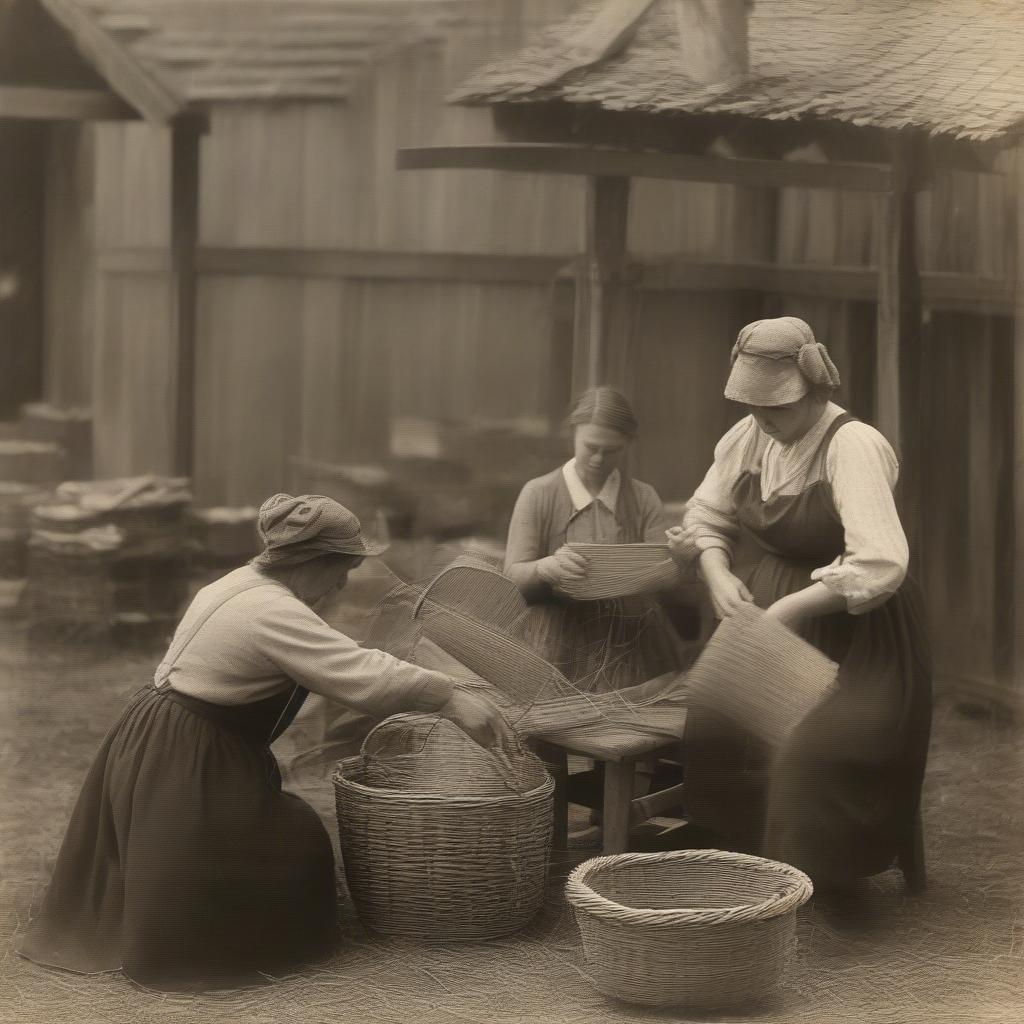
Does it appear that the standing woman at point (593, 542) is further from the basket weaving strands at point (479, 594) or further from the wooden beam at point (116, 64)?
the wooden beam at point (116, 64)

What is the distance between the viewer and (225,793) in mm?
5352

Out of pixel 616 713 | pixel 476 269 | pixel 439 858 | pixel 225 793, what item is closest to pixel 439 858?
pixel 439 858

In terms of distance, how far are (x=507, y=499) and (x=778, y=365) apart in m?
1.56

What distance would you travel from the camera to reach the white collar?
6.61 m

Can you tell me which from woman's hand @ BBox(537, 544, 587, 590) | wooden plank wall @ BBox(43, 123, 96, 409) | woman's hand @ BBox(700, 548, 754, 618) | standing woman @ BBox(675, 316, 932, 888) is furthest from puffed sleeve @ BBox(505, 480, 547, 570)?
wooden plank wall @ BBox(43, 123, 96, 409)

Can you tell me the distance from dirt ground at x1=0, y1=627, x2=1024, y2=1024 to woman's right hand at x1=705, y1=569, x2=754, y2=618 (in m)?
1.05

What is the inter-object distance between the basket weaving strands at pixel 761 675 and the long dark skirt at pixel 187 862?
134 centimetres

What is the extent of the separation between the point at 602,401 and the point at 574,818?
1.65 m

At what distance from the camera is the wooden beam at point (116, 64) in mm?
6621

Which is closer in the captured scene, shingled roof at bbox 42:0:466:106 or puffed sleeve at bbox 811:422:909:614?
puffed sleeve at bbox 811:422:909:614

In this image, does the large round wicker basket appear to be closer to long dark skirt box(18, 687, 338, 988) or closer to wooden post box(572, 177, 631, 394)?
long dark skirt box(18, 687, 338, 988)

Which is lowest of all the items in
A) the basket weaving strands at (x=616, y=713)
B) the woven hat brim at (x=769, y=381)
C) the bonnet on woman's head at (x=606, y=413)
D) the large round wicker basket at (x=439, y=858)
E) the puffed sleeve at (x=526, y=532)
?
the large round wicker basket at (x=439, y=858)

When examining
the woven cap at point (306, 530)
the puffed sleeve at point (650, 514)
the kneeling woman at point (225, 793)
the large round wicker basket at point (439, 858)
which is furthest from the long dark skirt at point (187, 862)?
the puffed sleeve at point (650, 514)

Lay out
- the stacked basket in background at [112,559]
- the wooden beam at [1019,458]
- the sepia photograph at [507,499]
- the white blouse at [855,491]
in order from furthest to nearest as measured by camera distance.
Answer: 1. the stacked basket in background at [112,559]
2. the wooden beam at [1019,458]
3. the white blouse at [855,491]
4. the sepia photograph at [507,499]
